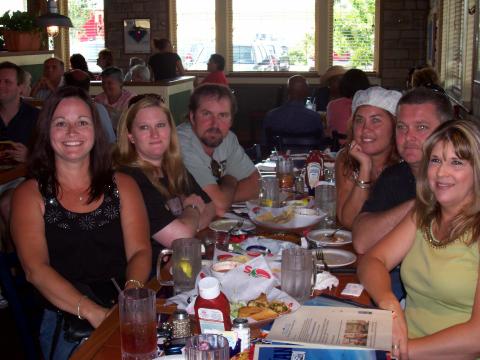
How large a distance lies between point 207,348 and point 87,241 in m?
1.07

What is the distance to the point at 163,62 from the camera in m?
9.53

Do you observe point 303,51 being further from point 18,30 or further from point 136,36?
point 18,30

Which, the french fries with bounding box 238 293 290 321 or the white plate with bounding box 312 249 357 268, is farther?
the white plate with bounding box 312 249 357 268

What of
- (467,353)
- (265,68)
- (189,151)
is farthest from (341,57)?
(467,353)

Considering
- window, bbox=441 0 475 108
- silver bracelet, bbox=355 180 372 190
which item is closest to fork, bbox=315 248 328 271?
silver bracelet, bbox=355 180 372 190

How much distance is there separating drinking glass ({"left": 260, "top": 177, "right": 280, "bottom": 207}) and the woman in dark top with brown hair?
6.82 m

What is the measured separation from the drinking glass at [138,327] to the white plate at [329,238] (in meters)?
1.04

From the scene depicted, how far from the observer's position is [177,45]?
36.1 feet

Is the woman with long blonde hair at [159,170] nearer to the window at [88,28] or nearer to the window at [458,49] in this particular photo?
the window at [458,49]

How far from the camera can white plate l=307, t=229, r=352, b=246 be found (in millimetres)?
2433

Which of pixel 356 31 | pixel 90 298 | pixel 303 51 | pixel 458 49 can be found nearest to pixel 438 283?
pixel 90 298

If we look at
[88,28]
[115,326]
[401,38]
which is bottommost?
[115,326]

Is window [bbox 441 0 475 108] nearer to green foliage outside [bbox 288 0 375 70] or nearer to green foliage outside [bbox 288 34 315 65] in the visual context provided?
green foliage outside [bbox 288 0 375 70]

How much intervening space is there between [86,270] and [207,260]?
472 mm
